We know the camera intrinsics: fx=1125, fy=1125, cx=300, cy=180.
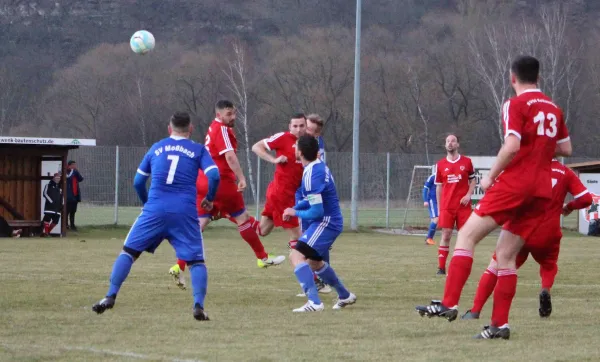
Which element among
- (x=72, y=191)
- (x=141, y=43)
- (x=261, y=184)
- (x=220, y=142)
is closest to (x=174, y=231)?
(x=220, y=142)

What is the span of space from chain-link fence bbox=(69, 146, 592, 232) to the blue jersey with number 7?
22507mm

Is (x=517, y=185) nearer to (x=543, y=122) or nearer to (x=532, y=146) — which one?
(x=532, y=146)

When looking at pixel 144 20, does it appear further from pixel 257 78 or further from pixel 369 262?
pixel 369 262

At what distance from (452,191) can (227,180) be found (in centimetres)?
394

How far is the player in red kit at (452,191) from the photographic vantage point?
15805 mm

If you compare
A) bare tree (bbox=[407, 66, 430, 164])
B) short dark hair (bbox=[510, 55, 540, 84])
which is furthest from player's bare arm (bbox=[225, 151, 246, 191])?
bare tree (bbox=[407, 66, 430, 164])

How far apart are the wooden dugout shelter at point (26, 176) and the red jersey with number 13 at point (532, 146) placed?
2018cm

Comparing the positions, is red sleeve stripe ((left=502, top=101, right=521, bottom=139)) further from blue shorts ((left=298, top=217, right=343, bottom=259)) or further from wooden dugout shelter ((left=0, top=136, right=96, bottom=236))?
wooden dugout shelter ((left=0, top=136, right=96, bottom=236))

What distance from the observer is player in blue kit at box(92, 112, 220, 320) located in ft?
31.8

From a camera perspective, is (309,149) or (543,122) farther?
(309,149)

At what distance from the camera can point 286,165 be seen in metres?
13.3

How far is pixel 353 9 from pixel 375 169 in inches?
2233

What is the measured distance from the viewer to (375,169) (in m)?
37.9

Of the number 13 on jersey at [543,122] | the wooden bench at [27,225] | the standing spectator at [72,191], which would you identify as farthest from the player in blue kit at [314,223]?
the standing spectator at [72,191]
